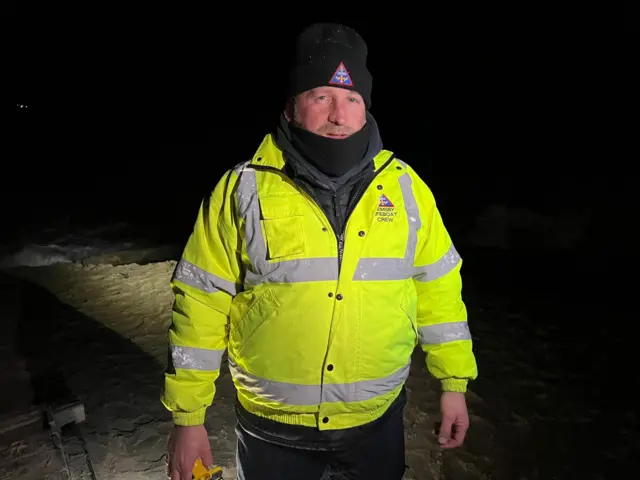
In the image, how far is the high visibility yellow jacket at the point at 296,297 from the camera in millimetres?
1573

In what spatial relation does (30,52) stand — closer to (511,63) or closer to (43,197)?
(43,197)

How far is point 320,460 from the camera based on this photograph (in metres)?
1.73

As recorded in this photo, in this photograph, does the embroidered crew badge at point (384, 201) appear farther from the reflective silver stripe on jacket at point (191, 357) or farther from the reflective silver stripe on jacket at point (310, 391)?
the reflective silver stripe on jacket at point (191, 357)

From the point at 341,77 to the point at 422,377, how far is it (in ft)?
11.1

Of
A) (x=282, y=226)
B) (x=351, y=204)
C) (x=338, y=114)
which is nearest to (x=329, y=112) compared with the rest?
(x=338, y=114)

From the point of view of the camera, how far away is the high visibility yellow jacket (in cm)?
157

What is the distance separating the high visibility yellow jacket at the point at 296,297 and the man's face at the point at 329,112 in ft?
0.45

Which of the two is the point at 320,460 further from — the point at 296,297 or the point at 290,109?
the point at 290,109

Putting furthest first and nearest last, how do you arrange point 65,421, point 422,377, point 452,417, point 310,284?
point 422,377 → point 65,421 → point 452,417 → point 310,284

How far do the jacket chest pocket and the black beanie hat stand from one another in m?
0.41

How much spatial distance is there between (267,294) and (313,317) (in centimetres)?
16

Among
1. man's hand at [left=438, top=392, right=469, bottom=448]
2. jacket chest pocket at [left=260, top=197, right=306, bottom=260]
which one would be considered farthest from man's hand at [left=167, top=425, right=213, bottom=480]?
man's hand at [left=438, top=392, right=469, bottom=448]

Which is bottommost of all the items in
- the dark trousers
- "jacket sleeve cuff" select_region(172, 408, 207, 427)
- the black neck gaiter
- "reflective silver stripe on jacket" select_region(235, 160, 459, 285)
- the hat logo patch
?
the dark trousers

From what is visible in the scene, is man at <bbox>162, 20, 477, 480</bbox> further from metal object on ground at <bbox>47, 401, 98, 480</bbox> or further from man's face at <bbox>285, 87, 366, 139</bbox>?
metal object on ground at <bbox>47, 401, 98, 480</bbox>
